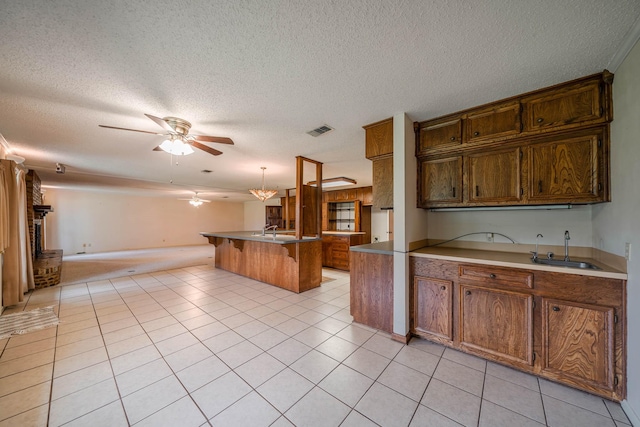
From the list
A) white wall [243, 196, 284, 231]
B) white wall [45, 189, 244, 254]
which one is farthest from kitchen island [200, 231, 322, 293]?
white wall [45, 189, 244, 254]

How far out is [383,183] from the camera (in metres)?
2.61

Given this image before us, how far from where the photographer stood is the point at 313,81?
183cm

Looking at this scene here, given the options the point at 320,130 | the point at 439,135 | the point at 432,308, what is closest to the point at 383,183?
the point at 439,135

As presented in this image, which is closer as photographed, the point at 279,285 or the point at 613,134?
the point at 613,134

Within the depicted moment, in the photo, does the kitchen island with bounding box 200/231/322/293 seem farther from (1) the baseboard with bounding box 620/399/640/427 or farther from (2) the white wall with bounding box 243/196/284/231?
(2) the white wall with bounding box 243/196/284/231

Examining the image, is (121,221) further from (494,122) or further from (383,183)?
(494,122)

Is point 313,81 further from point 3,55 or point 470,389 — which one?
point 470,389

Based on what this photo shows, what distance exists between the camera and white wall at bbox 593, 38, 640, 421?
141 centimetres

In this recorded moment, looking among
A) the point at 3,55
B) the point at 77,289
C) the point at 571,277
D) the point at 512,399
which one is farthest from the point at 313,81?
the point at 77,289

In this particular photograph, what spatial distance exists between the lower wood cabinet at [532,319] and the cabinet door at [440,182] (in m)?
0.69

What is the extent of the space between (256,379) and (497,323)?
2.08 metres

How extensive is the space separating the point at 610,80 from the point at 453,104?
102 cm

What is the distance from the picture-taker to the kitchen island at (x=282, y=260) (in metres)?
3.97

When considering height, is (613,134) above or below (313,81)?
below
